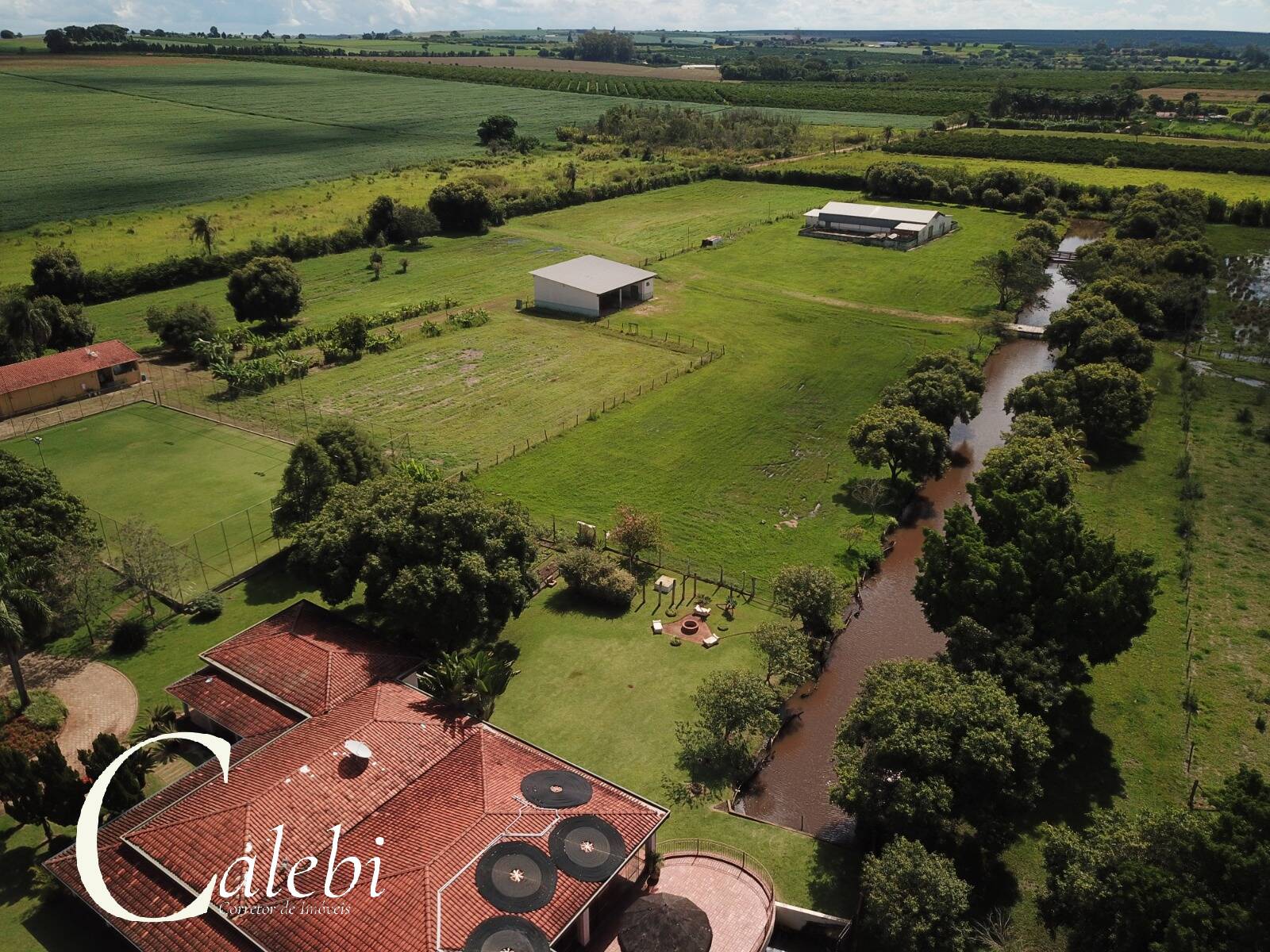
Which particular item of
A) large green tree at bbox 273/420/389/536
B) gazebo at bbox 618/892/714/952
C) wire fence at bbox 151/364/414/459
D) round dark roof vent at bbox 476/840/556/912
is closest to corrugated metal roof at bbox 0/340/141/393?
wire fence at bbox 151/364/414/459

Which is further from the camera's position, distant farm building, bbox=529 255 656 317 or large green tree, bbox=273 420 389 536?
distant farm building, bbox=529 255 656 317

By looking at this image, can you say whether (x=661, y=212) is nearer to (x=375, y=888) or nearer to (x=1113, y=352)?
(x=1113, y=352)

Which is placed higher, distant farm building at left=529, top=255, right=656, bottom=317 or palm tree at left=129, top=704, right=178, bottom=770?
distant farm building at left=529, top=255, right=656, bottom=317

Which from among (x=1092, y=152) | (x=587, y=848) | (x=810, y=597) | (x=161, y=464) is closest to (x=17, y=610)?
(x=161, y=464)

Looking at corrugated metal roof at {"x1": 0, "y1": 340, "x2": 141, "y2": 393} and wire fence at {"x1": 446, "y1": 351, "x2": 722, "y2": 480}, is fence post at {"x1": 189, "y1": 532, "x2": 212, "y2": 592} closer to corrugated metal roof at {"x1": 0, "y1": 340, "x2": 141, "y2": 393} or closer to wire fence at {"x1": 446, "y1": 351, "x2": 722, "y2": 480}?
wire fence at {"x1": 446, "y1": 351, "x2": 722, "y2": 480}

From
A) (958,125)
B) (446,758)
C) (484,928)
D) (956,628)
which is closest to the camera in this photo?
(484,928)

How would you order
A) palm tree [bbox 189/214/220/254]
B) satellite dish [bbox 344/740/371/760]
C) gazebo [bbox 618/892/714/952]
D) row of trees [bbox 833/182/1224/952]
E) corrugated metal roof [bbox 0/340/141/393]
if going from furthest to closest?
palm tree [bbox 189/214/220/254] < corrugated metal roof [bbox 0/340/141/393] < satellite dish [bbox 344/740/371/760] < gazebo [bbox 618/892/714/952] < row of trees [bbox 833/182/1224/952]

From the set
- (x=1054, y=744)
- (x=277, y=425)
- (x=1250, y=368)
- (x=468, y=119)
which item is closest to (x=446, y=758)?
(x=1054, y=744)
